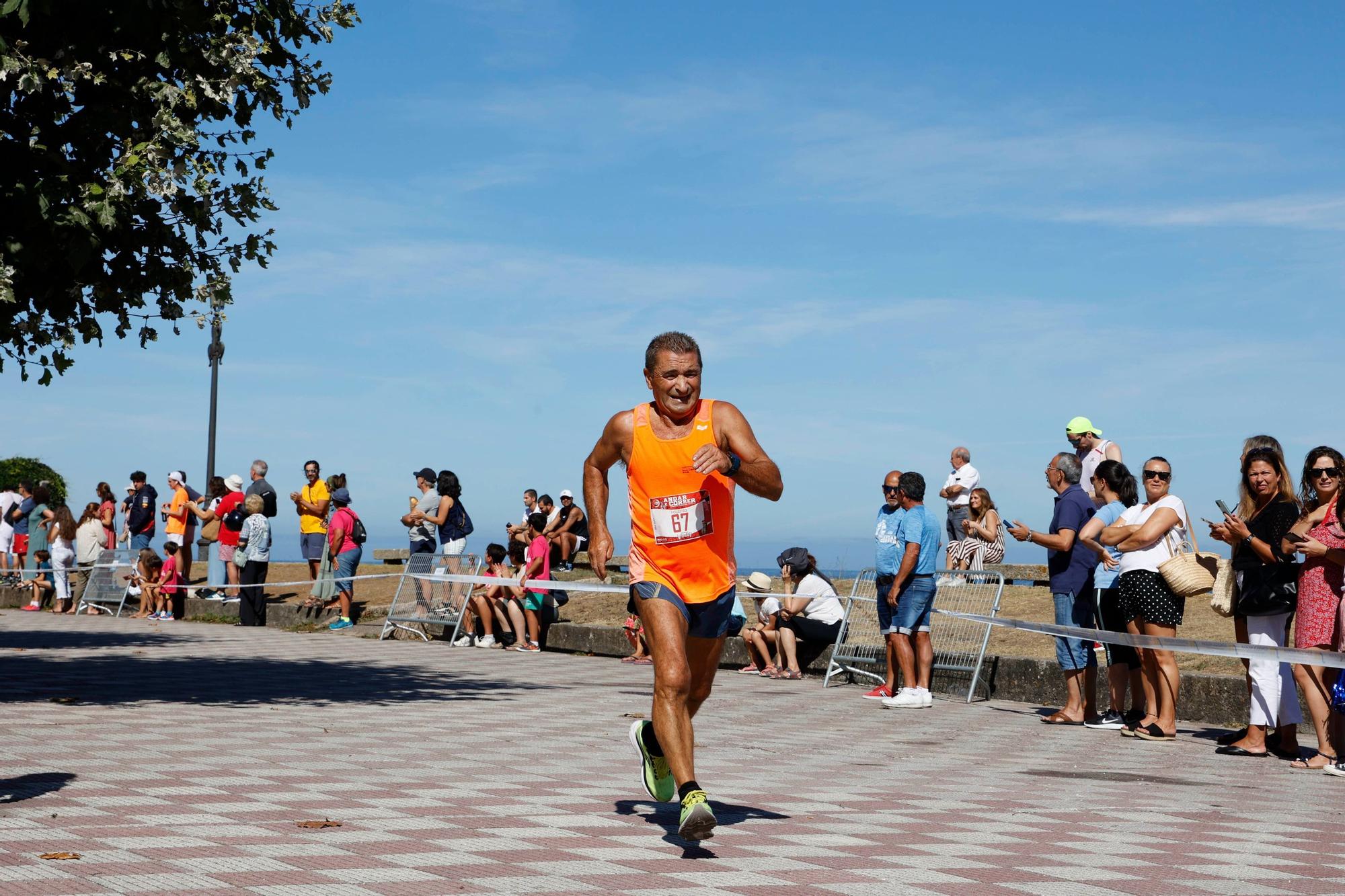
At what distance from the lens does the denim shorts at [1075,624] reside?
1259 centimetres

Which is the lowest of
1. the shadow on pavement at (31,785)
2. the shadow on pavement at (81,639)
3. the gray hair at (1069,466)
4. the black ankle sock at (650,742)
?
the shadow on pavement at (81,639)

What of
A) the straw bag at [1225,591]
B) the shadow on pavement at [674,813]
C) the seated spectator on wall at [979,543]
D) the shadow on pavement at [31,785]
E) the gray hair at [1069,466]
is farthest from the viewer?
the seated spectator on wall at [979,543]

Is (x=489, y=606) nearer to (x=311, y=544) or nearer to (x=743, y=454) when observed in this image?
(x=311, y=544)

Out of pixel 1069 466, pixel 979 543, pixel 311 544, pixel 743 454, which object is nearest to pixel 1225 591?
pixel 1069 466

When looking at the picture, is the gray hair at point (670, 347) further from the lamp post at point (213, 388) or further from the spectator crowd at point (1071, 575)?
the lamp post at point (213, 388)

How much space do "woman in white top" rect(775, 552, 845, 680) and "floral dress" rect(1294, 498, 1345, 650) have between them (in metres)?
6.75

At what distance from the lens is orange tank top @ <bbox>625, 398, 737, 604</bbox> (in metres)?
6.45

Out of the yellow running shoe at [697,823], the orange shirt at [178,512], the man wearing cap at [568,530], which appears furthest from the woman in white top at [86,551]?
the yellow running shoe at [697,823]

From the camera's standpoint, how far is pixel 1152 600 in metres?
11.6

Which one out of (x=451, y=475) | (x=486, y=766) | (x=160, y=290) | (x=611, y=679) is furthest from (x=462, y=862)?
(x=451, y=475)

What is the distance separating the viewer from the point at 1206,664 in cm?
1444

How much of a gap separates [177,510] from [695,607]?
19.9 metres

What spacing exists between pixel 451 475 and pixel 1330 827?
1522 centimetres

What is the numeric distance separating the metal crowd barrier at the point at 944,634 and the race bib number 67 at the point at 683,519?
8.73 meters
